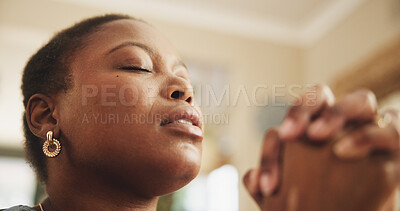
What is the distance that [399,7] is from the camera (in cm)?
200

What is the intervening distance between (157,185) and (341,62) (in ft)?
7.38

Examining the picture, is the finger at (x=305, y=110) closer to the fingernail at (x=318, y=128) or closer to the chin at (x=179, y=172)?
the fingernail at (x=318, y=128)

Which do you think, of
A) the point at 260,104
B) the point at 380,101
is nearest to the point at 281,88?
the point at 260,104

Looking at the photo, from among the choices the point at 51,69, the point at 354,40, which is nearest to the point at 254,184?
the point at 51,69

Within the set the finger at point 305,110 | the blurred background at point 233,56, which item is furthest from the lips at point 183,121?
the blurred background at point 233,56

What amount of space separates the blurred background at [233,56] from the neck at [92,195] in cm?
150

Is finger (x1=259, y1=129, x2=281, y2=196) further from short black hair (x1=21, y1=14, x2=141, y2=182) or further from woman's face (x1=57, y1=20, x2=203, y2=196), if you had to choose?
short black hair (x1=21, y1=14, x2=141, y2=182)

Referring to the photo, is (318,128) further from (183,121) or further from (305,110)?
(183,121)

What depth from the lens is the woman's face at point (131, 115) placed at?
1.69 feet

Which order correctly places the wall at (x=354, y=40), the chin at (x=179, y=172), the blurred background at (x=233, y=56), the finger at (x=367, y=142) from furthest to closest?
the blurred background at (x=233, y=56)
the wall at (x=354, y=40)
the chin at (x=179, y=172)
the finger at (x=367, y=142)

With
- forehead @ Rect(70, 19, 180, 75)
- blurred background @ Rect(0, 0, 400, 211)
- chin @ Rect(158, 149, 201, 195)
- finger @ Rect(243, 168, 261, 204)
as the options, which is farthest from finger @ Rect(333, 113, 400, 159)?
blurred background @ Rect(0, 0, 400, 211)

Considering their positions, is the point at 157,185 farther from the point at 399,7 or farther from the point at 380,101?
the point at 399,7

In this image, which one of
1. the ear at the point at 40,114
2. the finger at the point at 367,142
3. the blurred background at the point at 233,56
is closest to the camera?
the finger at the point at 367,142

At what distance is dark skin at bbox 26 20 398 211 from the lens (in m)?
0.52
